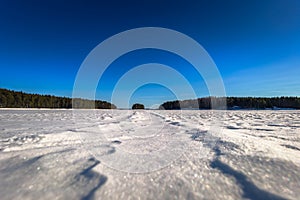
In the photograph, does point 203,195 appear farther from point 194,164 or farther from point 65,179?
point 65,179

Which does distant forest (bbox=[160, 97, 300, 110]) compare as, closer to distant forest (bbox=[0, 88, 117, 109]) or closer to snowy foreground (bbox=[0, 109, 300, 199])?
distant forest (bbox=[0, 88, 117, 109])

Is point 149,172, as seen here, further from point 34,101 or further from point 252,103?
point 34,101

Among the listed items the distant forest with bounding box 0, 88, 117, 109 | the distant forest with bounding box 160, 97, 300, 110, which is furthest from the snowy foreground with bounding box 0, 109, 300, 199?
the distant forest with bounding box 0, 88, 117, 109

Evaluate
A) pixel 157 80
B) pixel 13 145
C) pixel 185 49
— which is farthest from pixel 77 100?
pixel 13 145

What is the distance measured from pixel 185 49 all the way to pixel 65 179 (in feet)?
22.6

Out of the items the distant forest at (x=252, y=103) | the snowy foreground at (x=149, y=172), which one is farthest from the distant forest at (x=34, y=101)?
the snowy foreground at (x=149, y=172)

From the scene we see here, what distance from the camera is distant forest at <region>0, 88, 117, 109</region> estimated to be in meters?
37.6

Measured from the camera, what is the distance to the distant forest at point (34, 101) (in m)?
37.6

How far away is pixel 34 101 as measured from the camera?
4256 centimetres

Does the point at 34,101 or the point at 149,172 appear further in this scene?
the point at 34,101

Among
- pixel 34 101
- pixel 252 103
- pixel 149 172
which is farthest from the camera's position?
pixel 34 101

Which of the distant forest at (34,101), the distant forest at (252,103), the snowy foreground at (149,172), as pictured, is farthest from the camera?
the distant forest at (34,101)

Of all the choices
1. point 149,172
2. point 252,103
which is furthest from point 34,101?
point 252,103

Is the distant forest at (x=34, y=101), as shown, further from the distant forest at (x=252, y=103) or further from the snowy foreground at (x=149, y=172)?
the snowy foreground at (x=149, y=172)
